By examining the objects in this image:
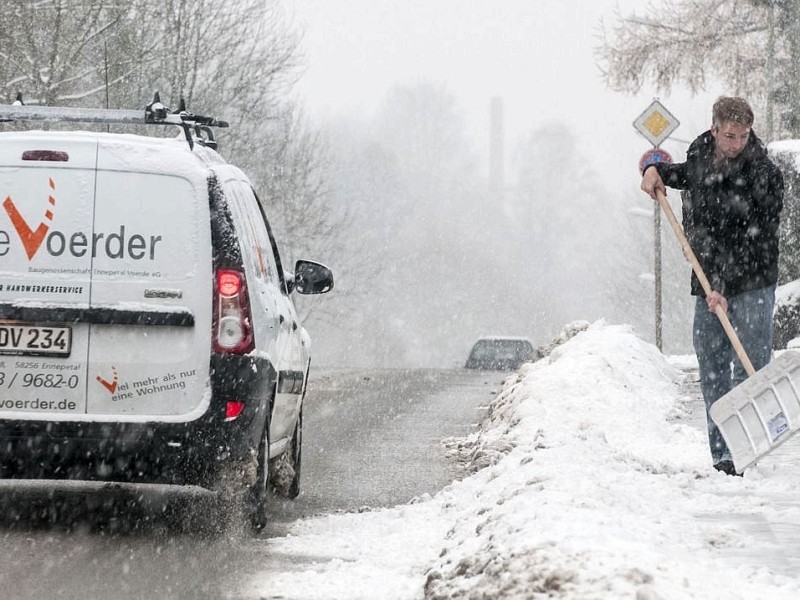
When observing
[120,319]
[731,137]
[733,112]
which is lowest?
[120,319]

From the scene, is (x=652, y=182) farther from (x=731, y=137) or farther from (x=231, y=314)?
(x=231, y=314)

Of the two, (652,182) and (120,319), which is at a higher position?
(652,182)

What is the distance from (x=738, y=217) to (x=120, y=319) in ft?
10.4

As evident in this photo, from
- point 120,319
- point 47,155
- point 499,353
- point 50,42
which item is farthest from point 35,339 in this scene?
point 499,353

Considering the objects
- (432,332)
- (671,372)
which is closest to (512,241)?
(432,332)

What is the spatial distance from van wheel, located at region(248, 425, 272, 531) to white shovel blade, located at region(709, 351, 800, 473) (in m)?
2.13

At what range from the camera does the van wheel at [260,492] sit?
21.0 feet

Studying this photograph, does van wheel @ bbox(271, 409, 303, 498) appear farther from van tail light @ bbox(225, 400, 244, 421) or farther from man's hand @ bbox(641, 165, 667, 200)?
man's hand @ bbox(641, 165, 667, 200)

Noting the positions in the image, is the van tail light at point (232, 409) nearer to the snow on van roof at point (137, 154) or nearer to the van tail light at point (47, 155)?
the snow on van roof at point (137, 154)

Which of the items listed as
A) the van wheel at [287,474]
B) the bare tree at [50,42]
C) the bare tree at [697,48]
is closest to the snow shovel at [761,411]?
the van wheel at [287,474]

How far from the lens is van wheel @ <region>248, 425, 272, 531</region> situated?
6.41m

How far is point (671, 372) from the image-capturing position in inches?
563

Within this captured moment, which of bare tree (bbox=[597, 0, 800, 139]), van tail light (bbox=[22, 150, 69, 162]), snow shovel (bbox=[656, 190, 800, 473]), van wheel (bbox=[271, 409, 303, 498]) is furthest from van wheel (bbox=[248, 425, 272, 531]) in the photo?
bare tree (bbox=[597, 0, 800, 139])

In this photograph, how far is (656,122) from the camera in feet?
58.3
